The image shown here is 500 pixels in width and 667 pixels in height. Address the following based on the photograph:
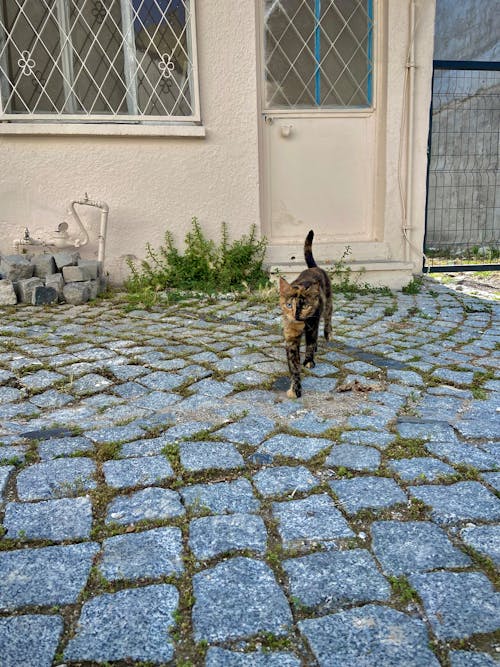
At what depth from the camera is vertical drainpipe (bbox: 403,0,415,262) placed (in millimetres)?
5891

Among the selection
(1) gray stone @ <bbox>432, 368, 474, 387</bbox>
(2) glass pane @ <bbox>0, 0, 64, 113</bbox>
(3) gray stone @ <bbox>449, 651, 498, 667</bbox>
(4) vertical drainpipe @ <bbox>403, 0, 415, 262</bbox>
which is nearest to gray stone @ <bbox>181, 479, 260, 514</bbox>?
(3) gray stone @ <bbox>449, 651, 498, 667</bbox>

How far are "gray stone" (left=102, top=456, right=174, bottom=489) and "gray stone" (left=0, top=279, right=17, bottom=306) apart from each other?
3.37 m

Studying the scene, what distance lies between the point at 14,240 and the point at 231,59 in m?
2.89

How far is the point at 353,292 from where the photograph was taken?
5.90 meters

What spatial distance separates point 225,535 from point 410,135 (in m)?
5.50

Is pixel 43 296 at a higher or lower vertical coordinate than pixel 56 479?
higher

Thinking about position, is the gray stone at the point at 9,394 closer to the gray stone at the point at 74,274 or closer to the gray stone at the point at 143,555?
the gray stone at the point at 143,555

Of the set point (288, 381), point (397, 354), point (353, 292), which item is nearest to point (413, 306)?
point (353, 292)

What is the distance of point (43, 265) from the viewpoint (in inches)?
212

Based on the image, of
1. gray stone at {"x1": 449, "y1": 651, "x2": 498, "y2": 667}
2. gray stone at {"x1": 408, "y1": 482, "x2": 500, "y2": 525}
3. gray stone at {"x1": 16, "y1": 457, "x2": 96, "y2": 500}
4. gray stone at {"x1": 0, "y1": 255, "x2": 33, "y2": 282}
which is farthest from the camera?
gray stone at {"x1": 0, "y1": 255, "x2": 33, "y2": 282}

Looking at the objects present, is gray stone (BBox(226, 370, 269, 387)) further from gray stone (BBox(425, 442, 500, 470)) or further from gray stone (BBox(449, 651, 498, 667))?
gray stone (BBox(449, 651, 498, 667))

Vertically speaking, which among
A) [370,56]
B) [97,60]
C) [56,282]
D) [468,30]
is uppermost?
[468,30]

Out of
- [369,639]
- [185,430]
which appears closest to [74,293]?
[185,430]

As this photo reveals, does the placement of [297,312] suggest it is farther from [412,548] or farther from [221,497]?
[412,548]
